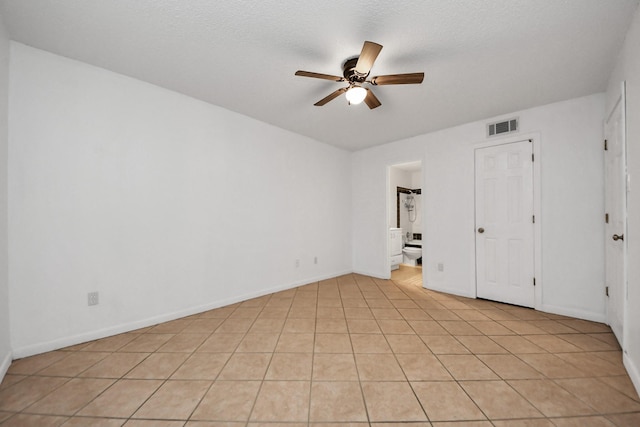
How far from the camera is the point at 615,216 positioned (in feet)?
7.79

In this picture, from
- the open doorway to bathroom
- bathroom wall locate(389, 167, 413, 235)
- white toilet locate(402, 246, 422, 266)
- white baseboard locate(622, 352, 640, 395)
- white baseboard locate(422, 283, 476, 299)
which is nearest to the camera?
white baseboard locate(622, 352, 640, 395)

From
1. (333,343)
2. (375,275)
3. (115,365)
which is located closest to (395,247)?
(375,275)

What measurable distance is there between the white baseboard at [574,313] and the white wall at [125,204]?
3.44m

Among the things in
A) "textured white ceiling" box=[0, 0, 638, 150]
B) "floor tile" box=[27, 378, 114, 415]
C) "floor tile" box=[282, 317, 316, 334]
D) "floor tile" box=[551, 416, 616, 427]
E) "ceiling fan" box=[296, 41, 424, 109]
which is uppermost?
"textured white ceiling" box=[0, 0, 638, 150]

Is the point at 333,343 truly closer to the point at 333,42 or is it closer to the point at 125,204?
the point at 125,204

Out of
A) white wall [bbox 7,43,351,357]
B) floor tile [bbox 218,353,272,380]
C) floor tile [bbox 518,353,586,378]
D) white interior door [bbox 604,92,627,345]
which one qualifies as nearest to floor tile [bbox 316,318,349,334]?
floor tile [bbox 218,353,272,380]

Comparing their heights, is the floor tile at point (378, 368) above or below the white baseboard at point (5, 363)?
below

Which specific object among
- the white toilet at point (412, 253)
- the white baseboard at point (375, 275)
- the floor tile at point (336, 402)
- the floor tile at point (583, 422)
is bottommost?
the floor tile at point (336, 402)

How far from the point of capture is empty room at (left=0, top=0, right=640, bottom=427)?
1662 millimetres

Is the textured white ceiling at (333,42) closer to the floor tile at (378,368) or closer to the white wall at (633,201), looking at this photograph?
the white wall at (633,201)

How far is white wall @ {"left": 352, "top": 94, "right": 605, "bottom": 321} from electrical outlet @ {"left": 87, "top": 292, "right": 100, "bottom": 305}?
4.19 m

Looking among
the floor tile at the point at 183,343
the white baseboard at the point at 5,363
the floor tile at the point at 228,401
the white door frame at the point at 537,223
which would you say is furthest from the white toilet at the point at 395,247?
the white baseboard at the point at 5,363

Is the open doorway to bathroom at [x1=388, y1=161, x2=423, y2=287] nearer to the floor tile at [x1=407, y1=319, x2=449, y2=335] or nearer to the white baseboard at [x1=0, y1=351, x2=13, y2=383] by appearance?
the floor tile at [x1=407, y1=319, x2=449, y2=335]

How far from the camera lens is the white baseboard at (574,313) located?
8.98 ft
